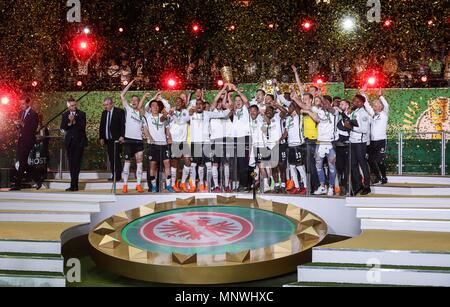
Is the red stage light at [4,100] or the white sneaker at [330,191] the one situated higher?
the red stage light at [4,100]

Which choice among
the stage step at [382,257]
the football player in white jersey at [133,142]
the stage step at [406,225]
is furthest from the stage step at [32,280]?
the stage step at [406,225]

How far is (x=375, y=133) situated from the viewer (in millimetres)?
9828

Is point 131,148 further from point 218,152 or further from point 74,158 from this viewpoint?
point 218,152

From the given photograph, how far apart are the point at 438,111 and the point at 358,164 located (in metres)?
6.95

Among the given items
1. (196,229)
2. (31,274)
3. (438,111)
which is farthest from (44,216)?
(438,111)

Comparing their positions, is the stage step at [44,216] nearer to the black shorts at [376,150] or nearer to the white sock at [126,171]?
the white sock at [126,171]

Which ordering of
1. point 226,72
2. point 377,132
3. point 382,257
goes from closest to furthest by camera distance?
point 382,257 < point 377,132 < point 226,72

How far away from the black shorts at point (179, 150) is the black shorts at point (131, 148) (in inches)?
21.7

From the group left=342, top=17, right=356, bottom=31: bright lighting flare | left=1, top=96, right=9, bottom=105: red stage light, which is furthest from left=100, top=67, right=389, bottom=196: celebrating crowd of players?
left=342, top=17, right=356, bottom=31: bright lighting flare

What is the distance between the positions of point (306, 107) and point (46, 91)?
10.1 metres

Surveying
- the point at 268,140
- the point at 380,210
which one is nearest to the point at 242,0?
the point at 268,140

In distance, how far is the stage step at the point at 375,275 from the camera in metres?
6.07

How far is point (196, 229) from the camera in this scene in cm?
772
